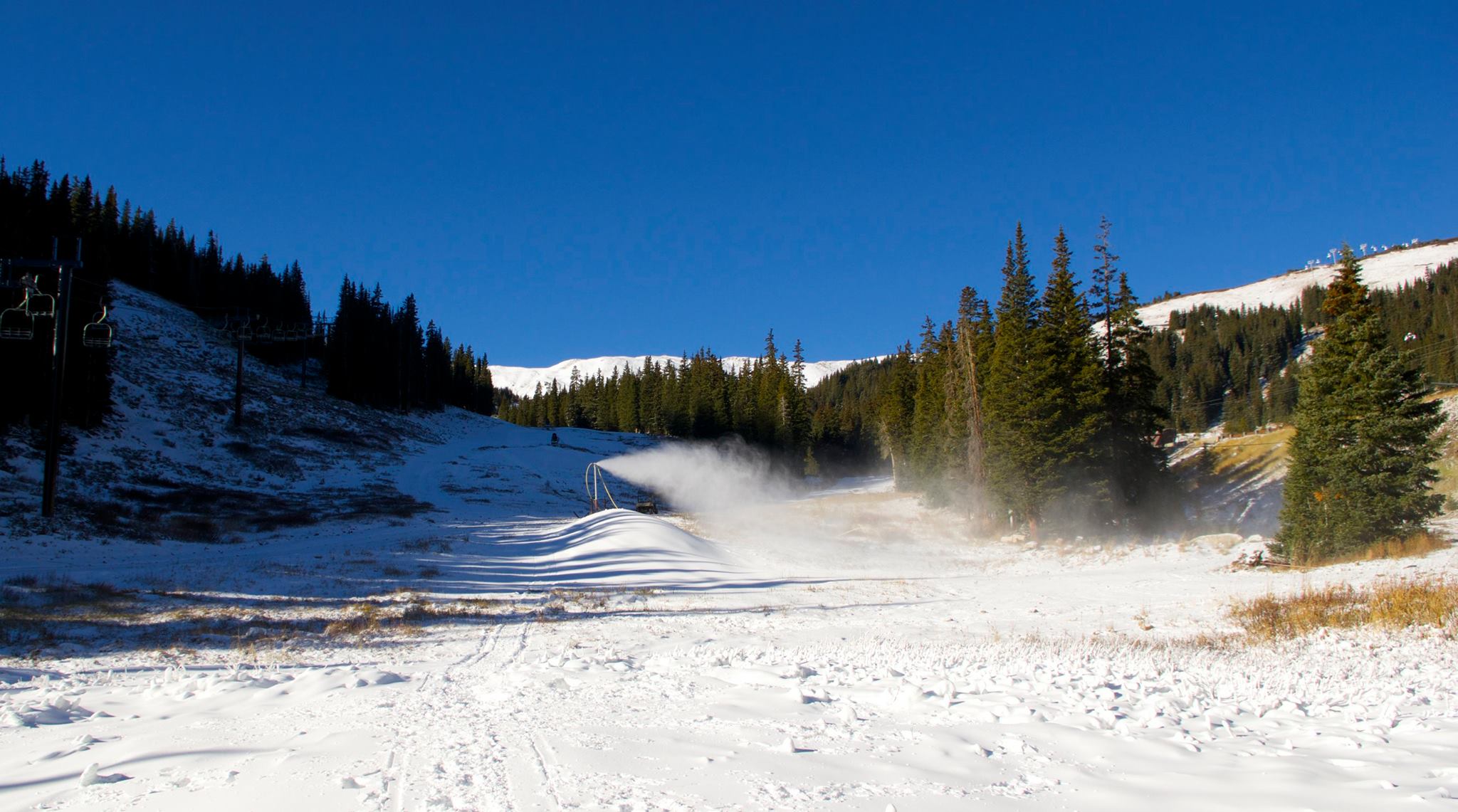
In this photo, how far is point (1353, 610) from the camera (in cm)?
1254

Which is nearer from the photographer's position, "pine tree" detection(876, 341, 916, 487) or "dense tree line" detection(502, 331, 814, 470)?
"pine tree" detection(876, 341, 916, 487)

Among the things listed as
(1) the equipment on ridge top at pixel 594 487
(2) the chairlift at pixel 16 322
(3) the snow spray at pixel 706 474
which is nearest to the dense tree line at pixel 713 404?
(3) the snow spray at pixel 706 474

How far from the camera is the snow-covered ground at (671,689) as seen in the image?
5180 millimetres

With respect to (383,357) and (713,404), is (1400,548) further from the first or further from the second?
(383,357)

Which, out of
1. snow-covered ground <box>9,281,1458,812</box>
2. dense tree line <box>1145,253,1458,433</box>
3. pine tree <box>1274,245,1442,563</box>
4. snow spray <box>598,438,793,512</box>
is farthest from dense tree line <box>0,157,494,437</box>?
dense tree line <box>1145,253,1458,433</box>

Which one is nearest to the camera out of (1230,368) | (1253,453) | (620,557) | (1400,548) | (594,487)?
(1400,548)

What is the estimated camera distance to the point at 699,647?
12148mm

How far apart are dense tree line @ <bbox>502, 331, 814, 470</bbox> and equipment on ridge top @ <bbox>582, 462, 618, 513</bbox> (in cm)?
2404

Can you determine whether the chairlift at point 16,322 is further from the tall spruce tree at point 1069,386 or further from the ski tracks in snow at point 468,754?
the tall spruce tree at point 1069,386

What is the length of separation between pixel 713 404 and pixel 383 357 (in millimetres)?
44874

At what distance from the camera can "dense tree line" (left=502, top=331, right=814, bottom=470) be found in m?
84.2

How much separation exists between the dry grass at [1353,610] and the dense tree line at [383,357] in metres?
94.9

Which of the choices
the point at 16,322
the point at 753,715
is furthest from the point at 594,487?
the point at 753,715

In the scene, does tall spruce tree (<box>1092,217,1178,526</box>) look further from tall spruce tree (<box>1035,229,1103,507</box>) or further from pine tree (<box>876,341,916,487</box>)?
pine tree (<box>876,341,916,487</box>)
